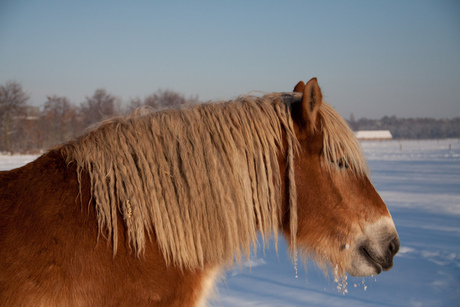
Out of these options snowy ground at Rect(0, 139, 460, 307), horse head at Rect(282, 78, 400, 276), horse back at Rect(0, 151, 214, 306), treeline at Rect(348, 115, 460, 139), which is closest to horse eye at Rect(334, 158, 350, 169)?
horse head at Rect(282, 78, 400, 276)

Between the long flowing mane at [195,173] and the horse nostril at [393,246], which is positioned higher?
the long flowing mane at [195,173]

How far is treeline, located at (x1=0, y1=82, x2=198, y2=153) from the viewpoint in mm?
33188

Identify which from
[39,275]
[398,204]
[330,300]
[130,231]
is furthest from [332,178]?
[398,204]

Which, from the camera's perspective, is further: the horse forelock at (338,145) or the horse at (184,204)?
the horse forelock at (338,145)

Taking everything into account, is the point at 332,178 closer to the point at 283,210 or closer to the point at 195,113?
the point at 283,210

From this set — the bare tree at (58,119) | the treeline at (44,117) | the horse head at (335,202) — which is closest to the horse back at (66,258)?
the horse head at (335,202)

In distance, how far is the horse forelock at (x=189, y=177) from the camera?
4.87 feet

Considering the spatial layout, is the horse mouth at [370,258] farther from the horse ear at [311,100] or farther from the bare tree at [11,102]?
the bare tree at [11,102]

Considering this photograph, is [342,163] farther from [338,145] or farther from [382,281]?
[382,281]

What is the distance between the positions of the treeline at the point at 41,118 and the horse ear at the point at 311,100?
3104 cm

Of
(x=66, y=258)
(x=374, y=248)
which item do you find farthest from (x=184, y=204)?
(x=374, y=248)

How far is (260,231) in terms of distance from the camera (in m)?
1.71

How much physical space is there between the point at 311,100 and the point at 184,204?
0.83 m

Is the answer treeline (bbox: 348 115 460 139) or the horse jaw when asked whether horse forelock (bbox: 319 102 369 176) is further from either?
treeline (bbox: 348 115 460 139)
